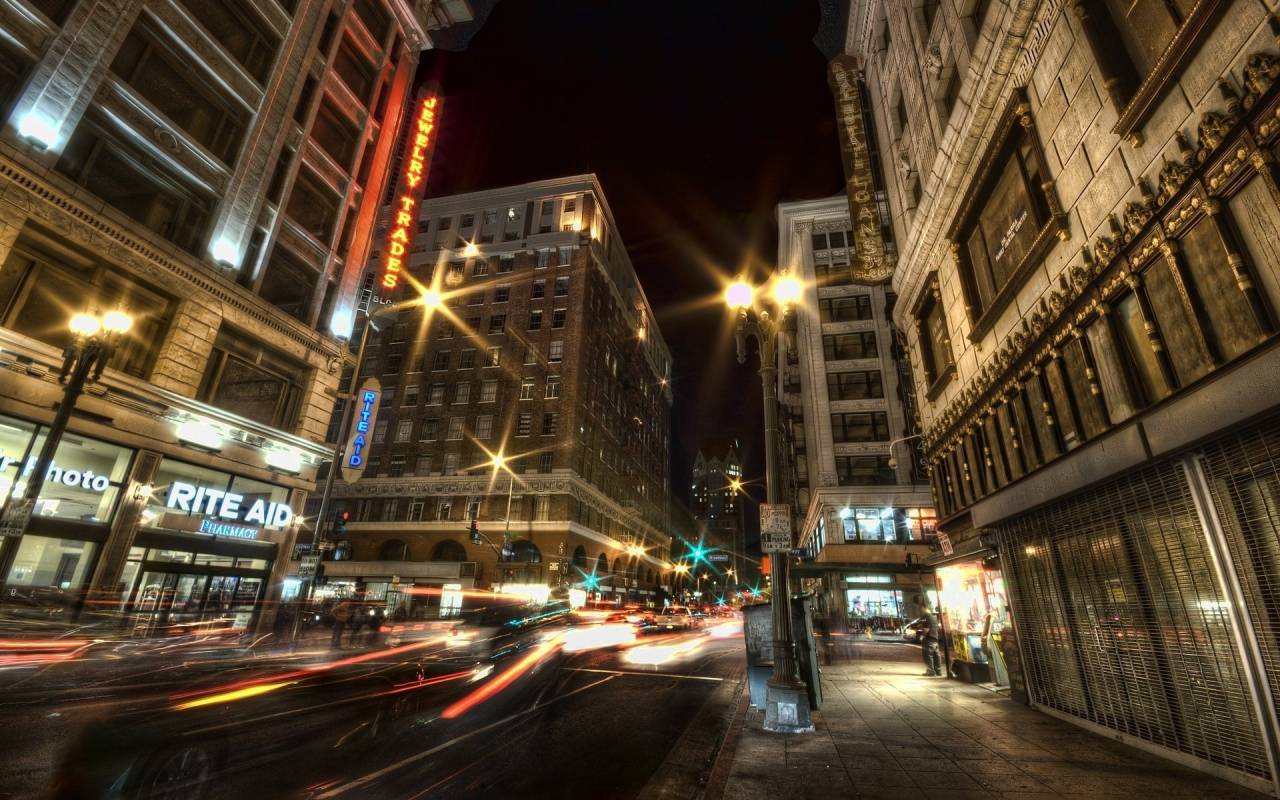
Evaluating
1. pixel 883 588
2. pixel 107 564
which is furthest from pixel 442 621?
pixel 883 588

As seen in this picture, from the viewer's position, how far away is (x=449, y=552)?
46.6 metres

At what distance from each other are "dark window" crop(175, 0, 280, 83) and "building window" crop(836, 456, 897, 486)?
41.6 m

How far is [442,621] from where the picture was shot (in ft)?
104

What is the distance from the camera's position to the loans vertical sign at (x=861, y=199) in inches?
709

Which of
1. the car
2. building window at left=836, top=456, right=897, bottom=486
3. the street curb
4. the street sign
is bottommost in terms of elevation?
the street curb

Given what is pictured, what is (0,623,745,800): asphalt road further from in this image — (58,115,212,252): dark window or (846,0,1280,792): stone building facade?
(58,115,212,252): dark window

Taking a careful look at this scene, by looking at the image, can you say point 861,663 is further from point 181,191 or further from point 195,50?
point 195,50

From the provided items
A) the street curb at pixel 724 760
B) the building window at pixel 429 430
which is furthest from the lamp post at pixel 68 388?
the building window at pixel 429 430

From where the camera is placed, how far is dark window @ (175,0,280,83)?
2080cm

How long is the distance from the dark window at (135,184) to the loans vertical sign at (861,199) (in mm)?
23394

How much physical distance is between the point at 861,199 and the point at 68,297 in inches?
973

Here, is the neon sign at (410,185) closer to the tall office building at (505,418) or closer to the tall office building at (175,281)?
the tall office building at (175,281)

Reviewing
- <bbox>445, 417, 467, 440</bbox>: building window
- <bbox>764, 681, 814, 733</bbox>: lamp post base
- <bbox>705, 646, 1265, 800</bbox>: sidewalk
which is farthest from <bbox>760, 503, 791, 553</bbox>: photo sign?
<bbox>445, 417, 467, 440</bbox>: building window

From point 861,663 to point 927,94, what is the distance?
19.0 metres
